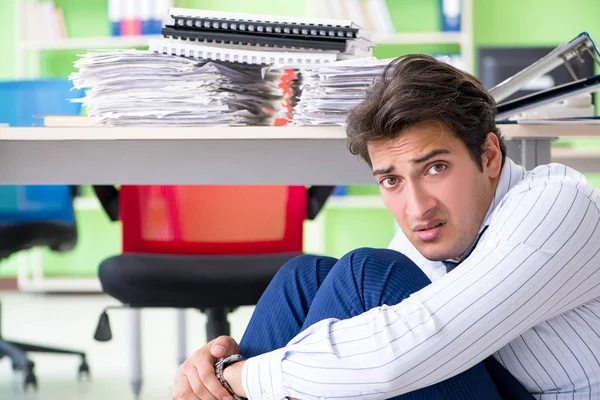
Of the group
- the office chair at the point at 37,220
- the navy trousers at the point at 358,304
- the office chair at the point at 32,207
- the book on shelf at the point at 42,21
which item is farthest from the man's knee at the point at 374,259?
the book on shelf at the point at 42,21

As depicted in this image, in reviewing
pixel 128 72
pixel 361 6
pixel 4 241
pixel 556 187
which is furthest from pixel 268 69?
pixel 361 6

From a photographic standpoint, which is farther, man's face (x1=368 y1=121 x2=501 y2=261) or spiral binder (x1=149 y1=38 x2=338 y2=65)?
spiral binder (x1=149 y1=38 x2=338 y2=65)

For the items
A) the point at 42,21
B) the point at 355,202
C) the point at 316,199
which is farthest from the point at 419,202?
the point at 42,21

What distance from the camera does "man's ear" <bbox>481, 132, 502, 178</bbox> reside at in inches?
46.3

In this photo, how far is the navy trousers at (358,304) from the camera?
1.07 meters

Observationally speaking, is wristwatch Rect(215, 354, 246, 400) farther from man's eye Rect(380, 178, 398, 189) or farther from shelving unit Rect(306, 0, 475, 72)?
shelving unit Rect(306, 0, 475, 72)

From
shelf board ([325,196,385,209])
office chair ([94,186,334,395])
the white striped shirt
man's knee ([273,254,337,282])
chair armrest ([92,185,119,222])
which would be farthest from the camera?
shelf board ([325,196,385,209])

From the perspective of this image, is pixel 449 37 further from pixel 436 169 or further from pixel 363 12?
pixel 436 169

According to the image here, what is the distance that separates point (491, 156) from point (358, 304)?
30 cm

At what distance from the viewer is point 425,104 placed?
111cm

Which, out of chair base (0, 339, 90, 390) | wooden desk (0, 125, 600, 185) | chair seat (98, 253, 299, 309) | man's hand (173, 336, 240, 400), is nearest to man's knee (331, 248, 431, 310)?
man's hand (173, 336, 240, 400)

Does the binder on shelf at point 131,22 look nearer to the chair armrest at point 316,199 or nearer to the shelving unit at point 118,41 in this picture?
the shelving unit at point 118,41

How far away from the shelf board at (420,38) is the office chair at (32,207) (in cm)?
207

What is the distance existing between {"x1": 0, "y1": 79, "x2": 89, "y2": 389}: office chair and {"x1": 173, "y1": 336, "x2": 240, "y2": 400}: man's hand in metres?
1.63
